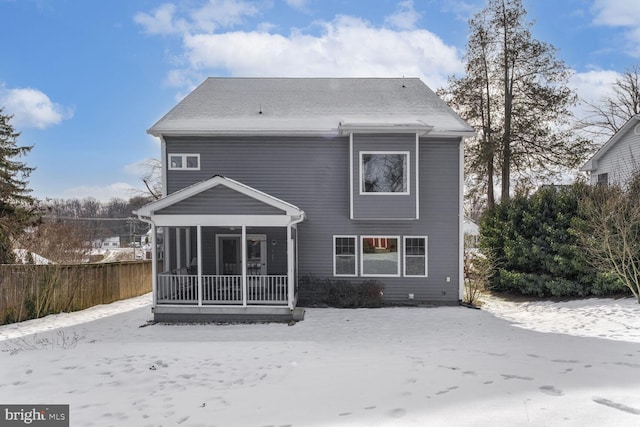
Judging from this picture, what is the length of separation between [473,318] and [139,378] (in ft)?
27.0

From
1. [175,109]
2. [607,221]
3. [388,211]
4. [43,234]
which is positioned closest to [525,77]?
[607,221]

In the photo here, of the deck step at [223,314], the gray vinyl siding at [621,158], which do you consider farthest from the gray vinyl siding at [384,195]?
the gray vinyl siding at [621,158]

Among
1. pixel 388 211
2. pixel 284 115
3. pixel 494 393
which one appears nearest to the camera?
pixel 494 393

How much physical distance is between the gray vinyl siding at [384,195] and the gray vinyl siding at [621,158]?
10120 mm

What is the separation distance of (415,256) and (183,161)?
824 centimetres

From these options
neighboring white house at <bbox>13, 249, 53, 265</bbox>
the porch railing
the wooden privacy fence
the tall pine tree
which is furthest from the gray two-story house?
the tall pine tree

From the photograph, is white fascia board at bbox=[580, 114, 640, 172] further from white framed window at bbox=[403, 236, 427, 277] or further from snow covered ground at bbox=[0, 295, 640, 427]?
white framed window at bbox=[403, 236, 427, 277]

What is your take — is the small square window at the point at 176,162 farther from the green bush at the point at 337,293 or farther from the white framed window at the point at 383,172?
the white framed window at the point at 383,172

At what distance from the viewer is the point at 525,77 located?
1734 cm

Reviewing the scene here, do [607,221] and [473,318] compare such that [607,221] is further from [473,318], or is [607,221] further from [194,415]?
[194,415]

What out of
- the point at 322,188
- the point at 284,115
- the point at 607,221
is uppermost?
the point at 284,115

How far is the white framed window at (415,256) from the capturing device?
11.5 m

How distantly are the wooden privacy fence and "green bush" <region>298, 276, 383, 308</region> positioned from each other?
23.6ft

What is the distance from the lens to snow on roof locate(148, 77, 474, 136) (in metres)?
11.3
